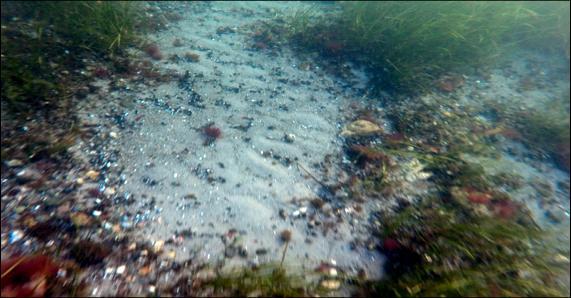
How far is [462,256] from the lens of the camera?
3994 mm

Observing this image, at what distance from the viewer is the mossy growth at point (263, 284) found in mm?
3398

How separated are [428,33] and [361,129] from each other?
13.7ft

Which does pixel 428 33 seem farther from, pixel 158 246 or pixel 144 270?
pixel 144 270

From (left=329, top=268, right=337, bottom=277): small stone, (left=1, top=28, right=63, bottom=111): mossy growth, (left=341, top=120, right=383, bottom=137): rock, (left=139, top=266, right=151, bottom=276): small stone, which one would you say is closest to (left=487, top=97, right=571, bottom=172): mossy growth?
(left=341, top=120, right=383, bottom=137): rock

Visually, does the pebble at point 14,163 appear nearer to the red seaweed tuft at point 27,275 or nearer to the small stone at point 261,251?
the red seaweed tuft at point 27,275

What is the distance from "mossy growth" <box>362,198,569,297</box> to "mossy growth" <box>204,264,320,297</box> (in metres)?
0.77

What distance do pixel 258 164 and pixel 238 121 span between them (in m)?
1.15

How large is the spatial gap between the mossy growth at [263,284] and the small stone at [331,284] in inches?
4.2

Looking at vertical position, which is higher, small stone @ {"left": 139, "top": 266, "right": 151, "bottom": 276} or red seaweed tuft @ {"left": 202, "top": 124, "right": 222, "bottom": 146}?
red seaweed tuft @ {"left": 202, "top": 124, "right": 222, "bottom": 146}

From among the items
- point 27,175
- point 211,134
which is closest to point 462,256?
point 211,134

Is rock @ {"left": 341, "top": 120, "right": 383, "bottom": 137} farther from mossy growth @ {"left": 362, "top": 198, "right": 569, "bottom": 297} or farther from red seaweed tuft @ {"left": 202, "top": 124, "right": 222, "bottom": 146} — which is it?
red seaweed tuft @ {"left": 202, "top": 124, "right": 222, "bottom": 146}

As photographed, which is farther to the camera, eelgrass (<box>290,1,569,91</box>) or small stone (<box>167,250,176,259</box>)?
eelgrass (<box>290,1,569,91</box>)

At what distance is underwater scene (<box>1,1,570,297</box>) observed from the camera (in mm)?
3666

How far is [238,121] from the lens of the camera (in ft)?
19.2
